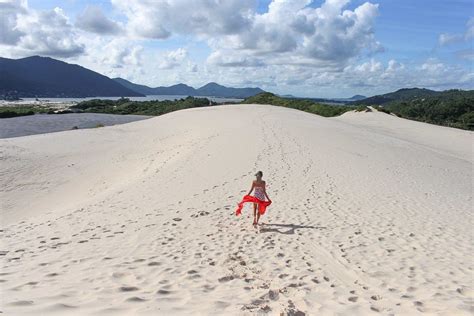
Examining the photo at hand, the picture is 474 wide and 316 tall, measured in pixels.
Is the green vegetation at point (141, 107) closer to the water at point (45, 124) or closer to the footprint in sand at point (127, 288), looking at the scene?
the water at point (45, 124)

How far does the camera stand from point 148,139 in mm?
31516

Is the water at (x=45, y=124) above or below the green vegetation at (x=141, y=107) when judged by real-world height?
below

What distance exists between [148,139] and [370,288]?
26.7 m

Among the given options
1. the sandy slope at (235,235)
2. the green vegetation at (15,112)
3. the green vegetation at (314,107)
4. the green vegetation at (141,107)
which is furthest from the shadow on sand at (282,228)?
the green vegetation at (141,107)

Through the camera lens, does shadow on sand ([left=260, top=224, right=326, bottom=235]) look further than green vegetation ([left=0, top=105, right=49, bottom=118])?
No

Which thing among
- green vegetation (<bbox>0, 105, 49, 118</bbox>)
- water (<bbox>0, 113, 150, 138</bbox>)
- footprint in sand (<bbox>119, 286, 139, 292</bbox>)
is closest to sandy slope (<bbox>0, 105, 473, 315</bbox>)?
footprint in sand (<bbox>119, 286, 139, 292</bbox>)

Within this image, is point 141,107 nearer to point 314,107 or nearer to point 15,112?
point 15,112

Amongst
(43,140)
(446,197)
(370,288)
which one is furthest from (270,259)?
(43,140)

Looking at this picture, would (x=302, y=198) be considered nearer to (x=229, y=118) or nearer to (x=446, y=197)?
(x=446, y=197)

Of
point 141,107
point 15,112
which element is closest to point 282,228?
point 15,112

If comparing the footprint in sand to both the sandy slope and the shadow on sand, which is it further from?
the shadow on sand

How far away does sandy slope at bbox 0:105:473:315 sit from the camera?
19.1 feet

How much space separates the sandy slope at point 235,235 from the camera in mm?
5828

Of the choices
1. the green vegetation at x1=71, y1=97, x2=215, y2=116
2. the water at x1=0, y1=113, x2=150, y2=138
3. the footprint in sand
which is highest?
the green vegetation at x1=71, y1=97, x2=215, y2=116
